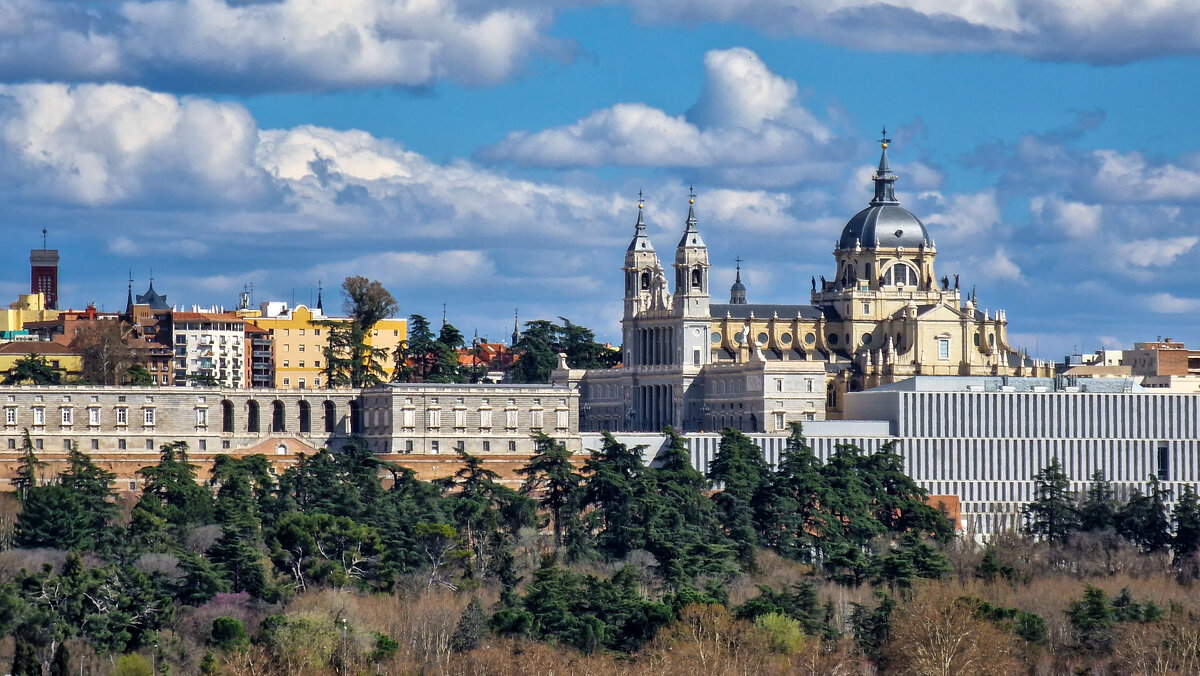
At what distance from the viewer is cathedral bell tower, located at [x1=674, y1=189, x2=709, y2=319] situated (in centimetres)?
17050

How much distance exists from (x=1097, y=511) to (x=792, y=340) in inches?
1457

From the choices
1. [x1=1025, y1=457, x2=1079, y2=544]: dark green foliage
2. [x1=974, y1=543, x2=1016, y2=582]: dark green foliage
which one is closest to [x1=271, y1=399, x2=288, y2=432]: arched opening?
[x1=1025, y1=457, x2=1079, y2=544]: dark green foliage

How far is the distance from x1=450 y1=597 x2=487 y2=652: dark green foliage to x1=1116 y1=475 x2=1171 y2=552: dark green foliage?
43.0 meters

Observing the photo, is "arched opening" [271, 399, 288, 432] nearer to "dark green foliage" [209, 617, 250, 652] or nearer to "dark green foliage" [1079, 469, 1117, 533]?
"dark green foliage" [1079, 469, 1117, 533]

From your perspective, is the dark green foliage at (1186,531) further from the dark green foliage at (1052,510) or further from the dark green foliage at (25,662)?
the dark green foliage at (25,662)

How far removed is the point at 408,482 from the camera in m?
141

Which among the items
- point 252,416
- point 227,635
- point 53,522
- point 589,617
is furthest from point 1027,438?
point 227,635

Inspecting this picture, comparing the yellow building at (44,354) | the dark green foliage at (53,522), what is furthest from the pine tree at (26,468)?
the yellow building at (44,354)

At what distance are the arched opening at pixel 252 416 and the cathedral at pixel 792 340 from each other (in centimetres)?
2570

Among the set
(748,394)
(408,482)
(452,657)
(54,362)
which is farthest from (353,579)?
(54,362)

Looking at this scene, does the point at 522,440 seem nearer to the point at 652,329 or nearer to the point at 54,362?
the point at 652,329

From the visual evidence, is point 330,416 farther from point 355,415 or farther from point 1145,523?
point 1145,523

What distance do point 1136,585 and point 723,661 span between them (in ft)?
95.6

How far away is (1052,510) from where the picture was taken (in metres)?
145
